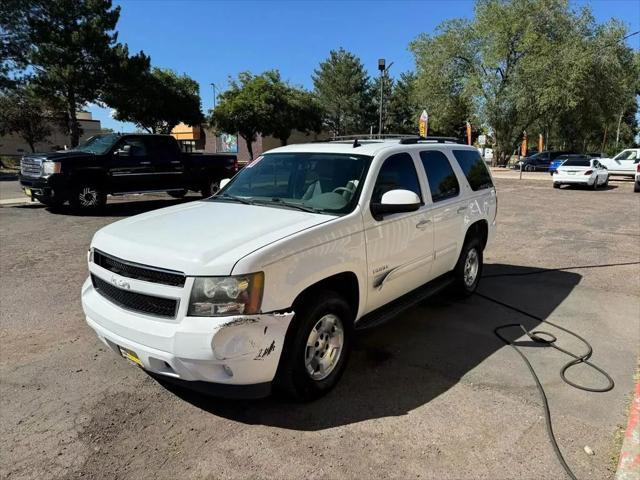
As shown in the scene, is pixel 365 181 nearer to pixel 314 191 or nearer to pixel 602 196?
pixel 314 191

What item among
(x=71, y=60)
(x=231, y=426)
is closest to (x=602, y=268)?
(x=231, y=426)

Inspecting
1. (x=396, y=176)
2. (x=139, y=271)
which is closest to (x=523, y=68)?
(x=396, y=176)

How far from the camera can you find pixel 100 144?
12.6m

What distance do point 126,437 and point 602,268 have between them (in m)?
7.29

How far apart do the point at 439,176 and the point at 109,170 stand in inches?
383

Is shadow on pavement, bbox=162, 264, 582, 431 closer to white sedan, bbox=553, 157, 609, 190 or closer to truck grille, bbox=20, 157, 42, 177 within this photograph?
truck grille, bbox=20, 157, 42, 177

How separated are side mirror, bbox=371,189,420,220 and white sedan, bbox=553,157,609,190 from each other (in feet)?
70.0

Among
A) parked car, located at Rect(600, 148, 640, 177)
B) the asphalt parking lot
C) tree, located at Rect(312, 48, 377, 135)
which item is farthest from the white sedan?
tree, located at Rect(312, 48, 377, 135)

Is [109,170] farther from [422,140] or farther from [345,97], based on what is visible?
[345,97]

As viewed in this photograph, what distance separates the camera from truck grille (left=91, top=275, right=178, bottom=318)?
2.97 metres

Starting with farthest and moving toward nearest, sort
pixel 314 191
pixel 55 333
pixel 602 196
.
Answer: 1. pixel 602 196
2. pixel 55 333
3. pixel 314 191

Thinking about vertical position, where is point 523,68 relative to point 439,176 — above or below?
above

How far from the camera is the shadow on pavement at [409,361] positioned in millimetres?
3371

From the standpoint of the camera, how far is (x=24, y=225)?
10.4m
